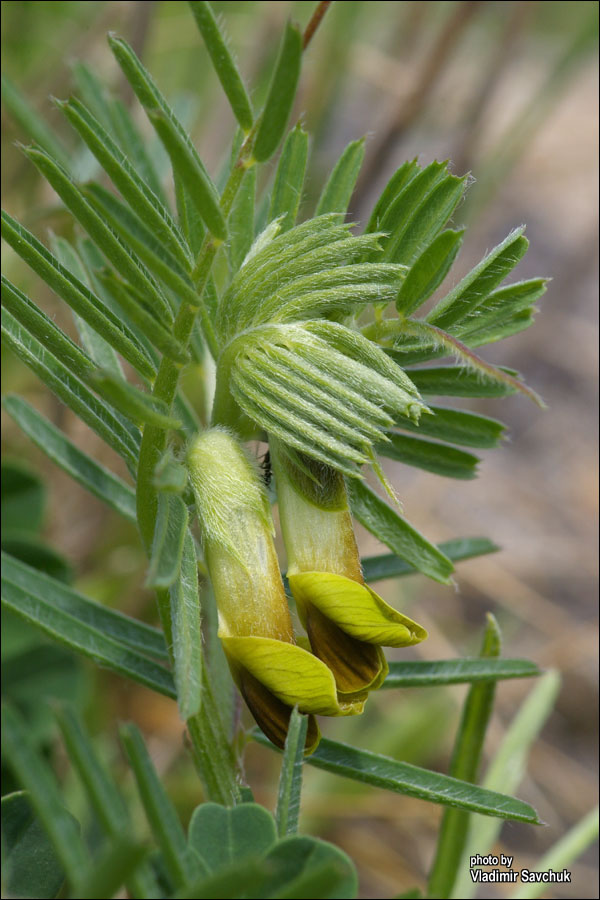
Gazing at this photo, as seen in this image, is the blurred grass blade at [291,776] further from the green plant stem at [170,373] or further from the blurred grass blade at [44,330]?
the blurred grass blade at [44,330]

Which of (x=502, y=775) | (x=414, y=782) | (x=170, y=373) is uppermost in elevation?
(x=170, y=373)

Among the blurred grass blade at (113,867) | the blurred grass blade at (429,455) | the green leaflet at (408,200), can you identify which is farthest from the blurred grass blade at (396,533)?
the blurred grass blade at (113,867)

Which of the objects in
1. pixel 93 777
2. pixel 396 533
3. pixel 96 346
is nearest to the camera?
pixel 93 777

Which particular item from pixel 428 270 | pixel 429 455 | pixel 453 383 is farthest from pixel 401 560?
pixel 428 270

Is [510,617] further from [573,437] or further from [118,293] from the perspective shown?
[118,293]

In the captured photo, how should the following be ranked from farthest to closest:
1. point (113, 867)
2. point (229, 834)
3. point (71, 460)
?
1. point (71, 460)
2. point (229, 834)
3. point (113, 867)

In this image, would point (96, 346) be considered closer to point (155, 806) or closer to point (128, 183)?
point (128, 183)
